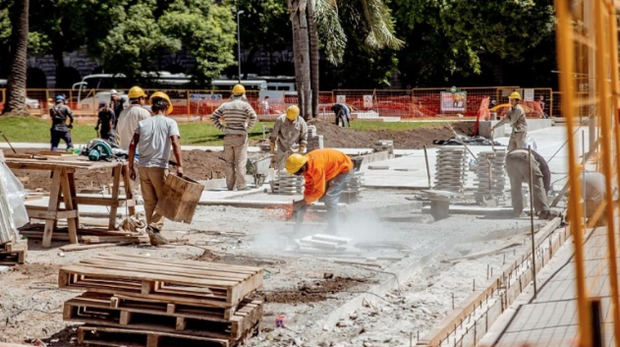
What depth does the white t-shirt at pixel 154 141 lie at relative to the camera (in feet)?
36.0

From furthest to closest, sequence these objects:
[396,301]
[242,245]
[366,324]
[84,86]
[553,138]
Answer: [84,86] → [553,138] → [242,245] → [396,301] → [366,324]

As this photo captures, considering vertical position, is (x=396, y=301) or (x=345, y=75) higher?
(x=345, y=75)

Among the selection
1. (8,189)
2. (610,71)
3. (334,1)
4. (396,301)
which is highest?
(334,1)

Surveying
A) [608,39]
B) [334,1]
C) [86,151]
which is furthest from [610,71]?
[334,1]

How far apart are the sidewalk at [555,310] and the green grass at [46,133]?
21.9m

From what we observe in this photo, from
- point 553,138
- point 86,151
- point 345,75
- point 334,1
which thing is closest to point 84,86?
point 345,75

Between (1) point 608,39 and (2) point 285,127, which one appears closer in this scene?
(1) point 608,39

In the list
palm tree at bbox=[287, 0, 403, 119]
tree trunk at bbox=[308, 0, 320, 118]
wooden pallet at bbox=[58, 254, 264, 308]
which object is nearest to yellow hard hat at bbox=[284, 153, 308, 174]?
wooden pallet at bbox=[58, 254, 264, 308]

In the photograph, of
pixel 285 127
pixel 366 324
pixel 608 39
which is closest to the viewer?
pixel 608 39

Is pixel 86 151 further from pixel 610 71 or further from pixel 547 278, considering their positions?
pixel 610 71

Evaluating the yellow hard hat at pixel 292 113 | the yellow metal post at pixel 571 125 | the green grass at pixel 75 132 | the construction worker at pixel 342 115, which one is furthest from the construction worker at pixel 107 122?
the yellow metal post at pixel 571 125

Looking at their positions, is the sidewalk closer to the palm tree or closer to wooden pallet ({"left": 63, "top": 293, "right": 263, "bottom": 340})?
wooden pallet ({"left": 63, "top": 293, "right": 263, "bottom": 340})

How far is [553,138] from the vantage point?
3284cm

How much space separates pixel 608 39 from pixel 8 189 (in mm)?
7720
